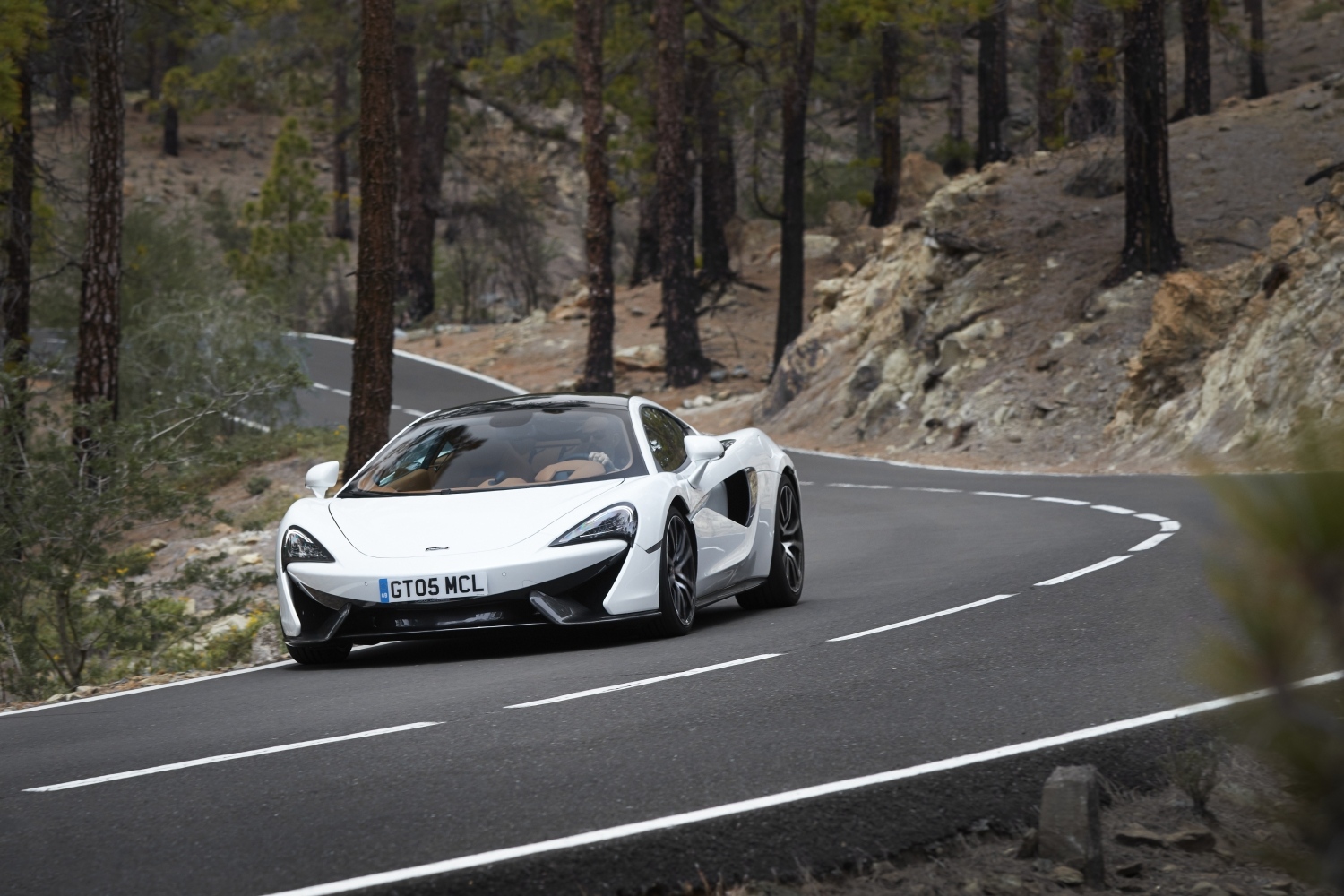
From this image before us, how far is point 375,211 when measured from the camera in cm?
1736

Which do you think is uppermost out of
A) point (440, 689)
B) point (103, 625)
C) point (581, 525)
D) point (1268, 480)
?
point (1268, 480)

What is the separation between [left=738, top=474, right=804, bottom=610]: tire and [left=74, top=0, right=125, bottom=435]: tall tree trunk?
1229 cm

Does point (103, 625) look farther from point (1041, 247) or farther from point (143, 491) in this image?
point (1041, 247)

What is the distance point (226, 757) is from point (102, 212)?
621 inches

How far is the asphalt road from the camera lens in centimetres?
493

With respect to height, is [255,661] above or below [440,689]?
below

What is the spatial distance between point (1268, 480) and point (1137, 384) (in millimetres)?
23278

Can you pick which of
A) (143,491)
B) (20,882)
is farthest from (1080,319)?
(20,882)

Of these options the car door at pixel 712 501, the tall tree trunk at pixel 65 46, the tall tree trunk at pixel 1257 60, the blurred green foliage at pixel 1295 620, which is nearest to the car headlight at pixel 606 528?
the car door at pixel 712 501

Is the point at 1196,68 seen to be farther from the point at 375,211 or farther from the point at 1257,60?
A: the point at 375,211

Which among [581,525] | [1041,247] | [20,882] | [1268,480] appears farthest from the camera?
[1041,247]

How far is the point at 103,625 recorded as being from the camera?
12.7 meters

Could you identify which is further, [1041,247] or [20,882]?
[1041,247]

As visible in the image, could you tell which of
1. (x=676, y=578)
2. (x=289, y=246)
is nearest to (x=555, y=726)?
(x=676, y=578)
